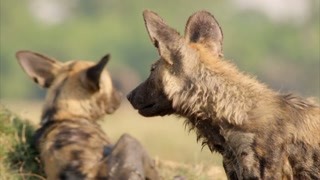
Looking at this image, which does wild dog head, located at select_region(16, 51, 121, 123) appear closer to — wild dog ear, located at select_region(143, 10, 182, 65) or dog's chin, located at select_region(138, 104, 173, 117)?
dog's chin, located at select_region(138, 104, 173, 117)

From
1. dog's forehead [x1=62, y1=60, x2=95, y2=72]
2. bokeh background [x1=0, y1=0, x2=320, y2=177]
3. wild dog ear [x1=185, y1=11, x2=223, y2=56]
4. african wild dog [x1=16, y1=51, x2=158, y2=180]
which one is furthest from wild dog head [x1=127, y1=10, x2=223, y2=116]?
bokeh background [x1=0, y1=0, x2=320, y2=177]

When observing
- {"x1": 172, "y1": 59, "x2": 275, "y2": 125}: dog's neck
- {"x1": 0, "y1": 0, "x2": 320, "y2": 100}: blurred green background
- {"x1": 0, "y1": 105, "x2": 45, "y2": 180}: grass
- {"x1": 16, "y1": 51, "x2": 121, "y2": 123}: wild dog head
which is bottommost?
{"x1": 0, "y1": 105, "x2": 45, "y2": 180}: grass

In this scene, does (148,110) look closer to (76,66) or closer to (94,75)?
(94,75)

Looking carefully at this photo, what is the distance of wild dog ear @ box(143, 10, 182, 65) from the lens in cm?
644

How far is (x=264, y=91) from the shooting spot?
6629mm

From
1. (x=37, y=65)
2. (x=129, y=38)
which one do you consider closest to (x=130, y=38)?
(x=129, y=38)

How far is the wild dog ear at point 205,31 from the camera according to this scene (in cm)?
697

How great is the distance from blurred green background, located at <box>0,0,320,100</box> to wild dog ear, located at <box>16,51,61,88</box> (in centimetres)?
4025

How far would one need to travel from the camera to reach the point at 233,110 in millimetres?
6473

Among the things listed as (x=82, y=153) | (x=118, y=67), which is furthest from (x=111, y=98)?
(x=118, y=67)

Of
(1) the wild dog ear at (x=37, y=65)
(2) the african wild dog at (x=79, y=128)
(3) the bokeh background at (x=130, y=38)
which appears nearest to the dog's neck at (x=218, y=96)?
(2) the african wild dog at (x=79, y=128)

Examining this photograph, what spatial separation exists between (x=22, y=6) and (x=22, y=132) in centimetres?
6285

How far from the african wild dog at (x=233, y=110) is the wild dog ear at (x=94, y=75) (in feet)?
7.26

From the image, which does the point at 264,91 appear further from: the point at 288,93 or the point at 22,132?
the point at 22,132
